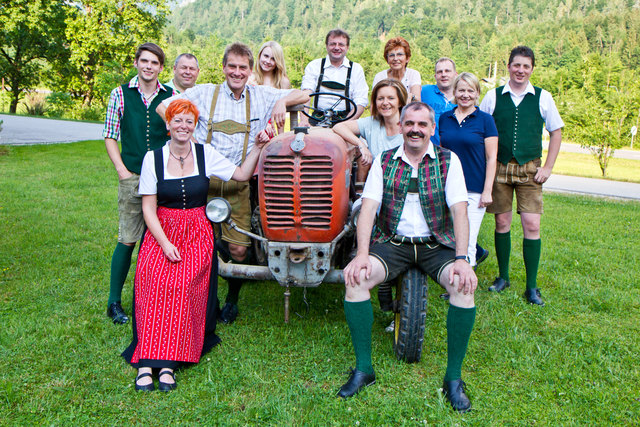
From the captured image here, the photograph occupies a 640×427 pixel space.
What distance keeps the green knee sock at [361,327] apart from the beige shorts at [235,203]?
1.14 m

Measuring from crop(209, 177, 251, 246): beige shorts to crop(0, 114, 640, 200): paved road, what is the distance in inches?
369

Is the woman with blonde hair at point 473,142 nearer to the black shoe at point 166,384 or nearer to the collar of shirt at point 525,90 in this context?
the collar of shirt at point 525,90

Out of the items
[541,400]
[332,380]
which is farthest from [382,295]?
[541,400]

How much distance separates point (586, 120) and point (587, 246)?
9645mm

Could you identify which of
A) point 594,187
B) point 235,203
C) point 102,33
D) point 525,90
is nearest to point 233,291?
point 235,203

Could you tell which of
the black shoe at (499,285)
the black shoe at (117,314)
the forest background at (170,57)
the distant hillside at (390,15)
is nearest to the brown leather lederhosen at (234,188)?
the black shoe at (117,314)

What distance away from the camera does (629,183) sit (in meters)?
13.2

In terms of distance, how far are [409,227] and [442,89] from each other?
217 cm

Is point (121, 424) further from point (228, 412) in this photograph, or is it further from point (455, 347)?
point (455, 347)

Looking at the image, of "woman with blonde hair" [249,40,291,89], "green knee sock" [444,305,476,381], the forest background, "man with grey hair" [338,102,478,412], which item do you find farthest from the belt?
the forest background

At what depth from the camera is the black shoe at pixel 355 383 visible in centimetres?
302

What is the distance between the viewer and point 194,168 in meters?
3.44

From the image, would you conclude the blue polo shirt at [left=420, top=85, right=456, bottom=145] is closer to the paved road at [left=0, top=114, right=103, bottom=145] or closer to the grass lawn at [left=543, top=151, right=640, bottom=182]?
the grass lawn at [left=543, top=151, right=640, bottom=182]

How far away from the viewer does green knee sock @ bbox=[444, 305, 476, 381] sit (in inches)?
118
